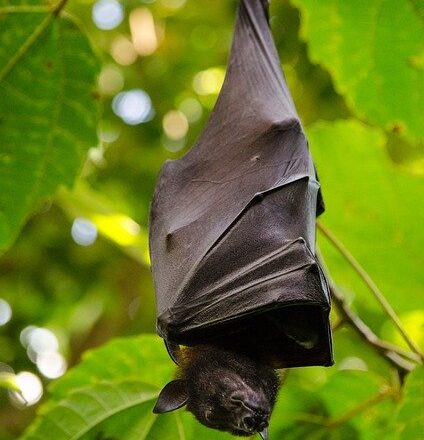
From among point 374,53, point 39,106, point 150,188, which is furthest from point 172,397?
point 150,188

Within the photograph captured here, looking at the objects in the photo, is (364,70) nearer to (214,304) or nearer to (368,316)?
(214,304)

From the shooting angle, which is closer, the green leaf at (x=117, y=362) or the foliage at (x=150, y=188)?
the foliage at (x=150, y=188)

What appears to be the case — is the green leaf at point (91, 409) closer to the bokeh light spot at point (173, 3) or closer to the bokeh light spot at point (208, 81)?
the bokeh light spot at point (208, 81)

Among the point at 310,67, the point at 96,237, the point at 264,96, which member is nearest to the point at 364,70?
the point at 264,96

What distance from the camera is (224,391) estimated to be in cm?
340

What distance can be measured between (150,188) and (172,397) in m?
5.00

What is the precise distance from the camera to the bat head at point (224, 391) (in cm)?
332

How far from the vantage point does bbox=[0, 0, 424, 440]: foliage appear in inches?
185

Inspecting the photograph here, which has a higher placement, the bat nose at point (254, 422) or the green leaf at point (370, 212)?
the bat nose at point (254, 422)

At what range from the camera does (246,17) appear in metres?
4.91

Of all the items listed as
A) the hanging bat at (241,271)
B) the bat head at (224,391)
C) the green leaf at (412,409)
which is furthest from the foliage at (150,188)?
the bat head at (224,391)

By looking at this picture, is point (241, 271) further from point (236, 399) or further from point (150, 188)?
point (150, 188)

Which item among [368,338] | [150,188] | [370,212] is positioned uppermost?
[368,338]

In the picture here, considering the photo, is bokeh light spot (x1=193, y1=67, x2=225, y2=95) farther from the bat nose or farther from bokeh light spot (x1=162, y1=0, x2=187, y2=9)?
the bat nose
